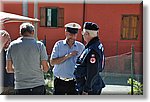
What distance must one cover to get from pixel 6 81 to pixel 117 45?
4.27 meters

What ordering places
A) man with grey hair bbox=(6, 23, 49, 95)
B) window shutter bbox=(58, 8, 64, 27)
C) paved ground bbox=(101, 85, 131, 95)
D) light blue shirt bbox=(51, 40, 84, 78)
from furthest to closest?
window shutter bbox=(58, 8, 64, 27), paved ground bbox=(101, 85, 131, 95), light blue shirt bbox=(51, 40, 84, 78), man with grey hair bbox=(6, 23, 49, 95)

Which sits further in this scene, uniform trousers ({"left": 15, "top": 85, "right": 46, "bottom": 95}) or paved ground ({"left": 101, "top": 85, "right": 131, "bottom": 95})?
paved ground ({"left": 101, "top": 85, "right": 131, "bottom": 95})

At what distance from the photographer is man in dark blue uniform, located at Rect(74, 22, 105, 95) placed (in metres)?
2.87

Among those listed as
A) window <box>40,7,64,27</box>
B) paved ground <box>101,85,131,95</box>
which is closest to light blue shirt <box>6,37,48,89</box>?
paved ground <box>101,85,131,95</box>

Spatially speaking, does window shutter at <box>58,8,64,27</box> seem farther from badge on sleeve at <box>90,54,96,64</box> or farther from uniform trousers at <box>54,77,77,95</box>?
badge on sleeve at <box>90,54,96,64</box>

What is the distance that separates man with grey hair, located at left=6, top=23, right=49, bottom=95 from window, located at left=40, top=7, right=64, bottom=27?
4977mm

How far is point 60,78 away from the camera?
334cm

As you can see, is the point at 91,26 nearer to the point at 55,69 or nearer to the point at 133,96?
the point at 55,69

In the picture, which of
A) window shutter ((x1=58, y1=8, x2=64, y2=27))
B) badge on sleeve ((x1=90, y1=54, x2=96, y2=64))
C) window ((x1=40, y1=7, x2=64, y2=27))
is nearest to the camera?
badge on sleeve ((x1=90, y1=54, x2=96, y2=64))

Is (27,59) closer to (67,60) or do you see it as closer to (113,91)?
(67,60)

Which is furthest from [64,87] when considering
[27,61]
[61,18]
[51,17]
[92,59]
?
[51,17]

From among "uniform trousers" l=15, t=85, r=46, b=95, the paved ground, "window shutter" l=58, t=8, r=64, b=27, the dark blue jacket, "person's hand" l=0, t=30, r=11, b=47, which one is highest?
"window shutter" l=58, t=8, r=64, b=27

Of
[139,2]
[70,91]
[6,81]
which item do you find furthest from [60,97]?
[139,2]

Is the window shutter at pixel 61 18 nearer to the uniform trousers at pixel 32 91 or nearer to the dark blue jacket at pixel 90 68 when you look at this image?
the uniform trousers at pixel 32 91
